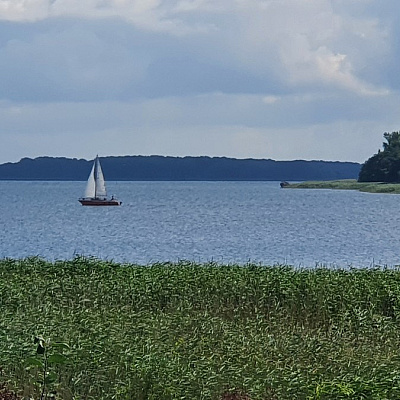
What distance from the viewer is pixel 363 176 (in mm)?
128000

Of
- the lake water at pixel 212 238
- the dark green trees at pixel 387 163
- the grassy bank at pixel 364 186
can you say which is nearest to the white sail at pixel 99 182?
the lake water at pixel 212 238

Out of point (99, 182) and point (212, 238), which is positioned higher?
point (99, 182)

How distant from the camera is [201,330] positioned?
1217cm

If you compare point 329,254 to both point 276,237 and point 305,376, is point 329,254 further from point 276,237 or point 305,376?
point 305,376

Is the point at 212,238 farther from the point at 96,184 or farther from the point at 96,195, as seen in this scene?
the point at 96,195

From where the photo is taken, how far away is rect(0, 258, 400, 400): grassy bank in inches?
350

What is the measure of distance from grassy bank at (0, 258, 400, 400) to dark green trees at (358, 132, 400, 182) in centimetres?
9958

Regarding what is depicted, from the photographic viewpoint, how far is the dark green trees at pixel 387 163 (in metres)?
115

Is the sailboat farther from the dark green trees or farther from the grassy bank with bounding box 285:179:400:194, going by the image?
the dark green trees

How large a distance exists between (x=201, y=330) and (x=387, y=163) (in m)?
107

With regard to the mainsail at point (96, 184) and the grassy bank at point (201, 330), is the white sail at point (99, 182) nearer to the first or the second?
the mainsail at point (96, 184)

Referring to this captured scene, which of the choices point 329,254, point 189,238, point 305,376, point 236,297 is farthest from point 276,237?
point 305,376

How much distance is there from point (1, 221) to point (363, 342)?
48.9m

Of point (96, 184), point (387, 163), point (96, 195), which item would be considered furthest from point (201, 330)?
point (387, 163)
